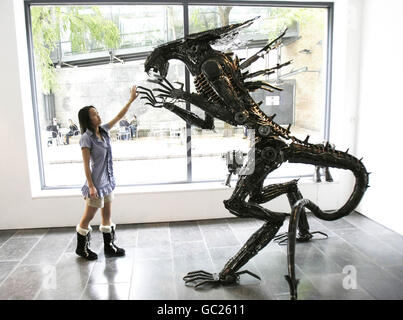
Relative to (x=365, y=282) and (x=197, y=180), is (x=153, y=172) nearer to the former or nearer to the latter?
(x=197, y=180)

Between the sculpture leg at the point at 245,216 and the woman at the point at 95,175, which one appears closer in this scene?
the sculpture leg at the point at 245,216

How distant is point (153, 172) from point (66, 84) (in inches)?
57.4

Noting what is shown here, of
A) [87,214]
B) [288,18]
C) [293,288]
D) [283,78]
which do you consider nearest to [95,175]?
[87,214]

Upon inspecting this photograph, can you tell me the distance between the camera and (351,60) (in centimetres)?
411

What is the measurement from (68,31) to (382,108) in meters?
3.64

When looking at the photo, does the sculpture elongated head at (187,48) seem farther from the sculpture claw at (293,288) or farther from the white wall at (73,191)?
the white wall at (73,191)

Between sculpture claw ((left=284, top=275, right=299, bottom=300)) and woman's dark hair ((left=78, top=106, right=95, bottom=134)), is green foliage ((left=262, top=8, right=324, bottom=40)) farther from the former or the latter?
sculpture claw ((left=284, top=275, right=299, bottom=300))

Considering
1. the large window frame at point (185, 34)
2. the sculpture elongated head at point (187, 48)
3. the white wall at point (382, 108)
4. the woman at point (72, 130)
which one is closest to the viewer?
the sculpture elongated head at point (187, 48)

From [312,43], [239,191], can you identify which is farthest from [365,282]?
[312,43]

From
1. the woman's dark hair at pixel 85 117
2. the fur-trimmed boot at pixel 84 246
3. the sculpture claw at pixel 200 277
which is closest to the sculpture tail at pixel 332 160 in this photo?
the sculpture claw at pixel 200 277

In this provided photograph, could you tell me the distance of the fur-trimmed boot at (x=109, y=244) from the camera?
3174 millimetres

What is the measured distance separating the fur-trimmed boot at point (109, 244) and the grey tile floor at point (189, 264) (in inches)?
2.6

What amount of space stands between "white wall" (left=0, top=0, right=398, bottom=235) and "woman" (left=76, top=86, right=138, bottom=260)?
2.77 feet

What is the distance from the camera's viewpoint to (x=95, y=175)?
117 inches
